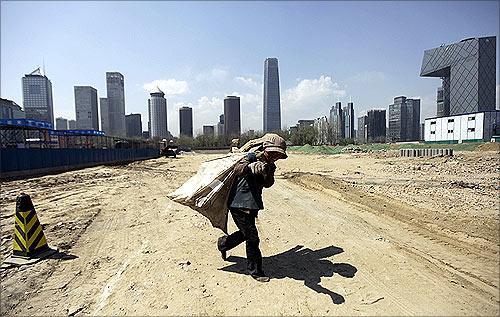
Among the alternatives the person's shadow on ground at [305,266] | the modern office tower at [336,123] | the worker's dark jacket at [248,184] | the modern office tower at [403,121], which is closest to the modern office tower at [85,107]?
the modern office tower at [336,123]

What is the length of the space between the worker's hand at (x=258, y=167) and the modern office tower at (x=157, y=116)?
8846 cm

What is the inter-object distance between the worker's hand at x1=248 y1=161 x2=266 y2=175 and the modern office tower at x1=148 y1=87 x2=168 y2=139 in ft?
290

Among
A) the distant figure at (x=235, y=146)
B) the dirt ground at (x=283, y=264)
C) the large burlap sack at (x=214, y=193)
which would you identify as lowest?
the dirt ground at (x=283, y=264)

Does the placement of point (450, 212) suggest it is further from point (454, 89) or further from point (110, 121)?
point (110, 121)

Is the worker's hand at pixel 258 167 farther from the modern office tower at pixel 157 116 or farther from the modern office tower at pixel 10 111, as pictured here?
the modern office tower at pixel 157 116

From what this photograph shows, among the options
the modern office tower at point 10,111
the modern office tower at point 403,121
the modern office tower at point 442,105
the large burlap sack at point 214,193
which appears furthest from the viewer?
the modern office tower at point 403,121

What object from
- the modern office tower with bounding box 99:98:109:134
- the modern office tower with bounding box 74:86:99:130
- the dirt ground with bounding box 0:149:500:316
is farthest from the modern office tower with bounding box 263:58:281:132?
the dirt ground with bounding box 0:149:500:316

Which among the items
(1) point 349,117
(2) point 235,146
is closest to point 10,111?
(2) point 235,146

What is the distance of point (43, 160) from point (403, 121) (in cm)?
6725

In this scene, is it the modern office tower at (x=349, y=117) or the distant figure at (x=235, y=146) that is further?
the modern office tower at (x=349, y=117)

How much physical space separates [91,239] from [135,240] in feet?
3.42

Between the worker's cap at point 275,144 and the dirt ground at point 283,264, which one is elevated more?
the worker's cap at point 275,144

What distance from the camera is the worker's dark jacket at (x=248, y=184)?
388 cm

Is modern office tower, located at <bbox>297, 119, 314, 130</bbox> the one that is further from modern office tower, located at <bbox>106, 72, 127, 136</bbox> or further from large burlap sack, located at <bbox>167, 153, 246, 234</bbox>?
large burlap sack, located at <bbox>167, 153, 246, 234</bbox>
